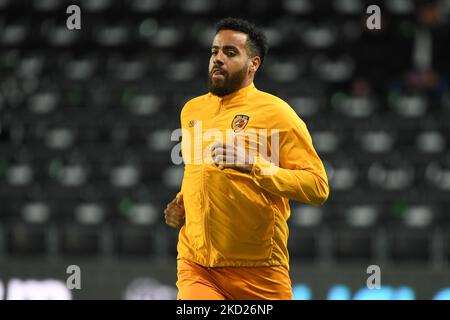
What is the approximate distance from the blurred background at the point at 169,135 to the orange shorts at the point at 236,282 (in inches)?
138

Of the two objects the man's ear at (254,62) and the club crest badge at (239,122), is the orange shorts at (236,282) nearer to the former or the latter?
the club crest badge at (239,122)

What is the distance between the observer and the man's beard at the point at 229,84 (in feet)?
14.6

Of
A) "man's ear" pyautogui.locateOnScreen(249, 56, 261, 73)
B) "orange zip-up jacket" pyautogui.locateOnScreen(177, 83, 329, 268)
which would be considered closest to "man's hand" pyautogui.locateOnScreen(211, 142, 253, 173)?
"orange zip-up jacket" pyautogui.locateOnScreen(177, 83, 329, 268)

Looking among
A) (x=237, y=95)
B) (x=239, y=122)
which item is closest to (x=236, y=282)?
(x=239, y=122)

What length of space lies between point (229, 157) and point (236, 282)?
57cm

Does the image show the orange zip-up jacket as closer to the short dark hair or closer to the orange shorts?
the orange shorts

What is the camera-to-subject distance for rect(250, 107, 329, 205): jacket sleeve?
4184 millimetres

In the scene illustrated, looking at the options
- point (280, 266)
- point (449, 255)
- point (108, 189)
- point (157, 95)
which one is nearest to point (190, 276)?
point (280, 266)

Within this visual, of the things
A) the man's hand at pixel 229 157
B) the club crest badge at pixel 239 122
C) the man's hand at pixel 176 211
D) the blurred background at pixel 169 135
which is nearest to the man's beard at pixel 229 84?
the club crest badge at pixel 239 122

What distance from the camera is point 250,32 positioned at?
4.49 metres

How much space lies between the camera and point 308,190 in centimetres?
426

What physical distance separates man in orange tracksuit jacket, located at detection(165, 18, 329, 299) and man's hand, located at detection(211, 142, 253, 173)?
0.10m

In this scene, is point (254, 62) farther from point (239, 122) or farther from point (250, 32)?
point (239, 122)
